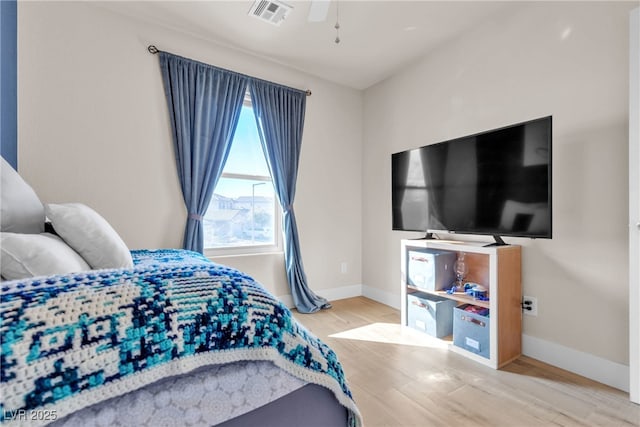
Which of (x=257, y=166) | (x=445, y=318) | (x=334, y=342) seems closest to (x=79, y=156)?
(x=257, y=166)

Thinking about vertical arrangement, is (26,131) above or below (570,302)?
above

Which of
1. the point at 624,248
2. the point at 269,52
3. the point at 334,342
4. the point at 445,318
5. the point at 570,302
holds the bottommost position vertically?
the point at 334,342

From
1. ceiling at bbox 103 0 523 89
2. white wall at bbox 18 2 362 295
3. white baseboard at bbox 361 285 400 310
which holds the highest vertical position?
ceiling at bbox 103 0 523 89

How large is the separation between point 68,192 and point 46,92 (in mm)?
708

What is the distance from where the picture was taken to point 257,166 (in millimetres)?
2943

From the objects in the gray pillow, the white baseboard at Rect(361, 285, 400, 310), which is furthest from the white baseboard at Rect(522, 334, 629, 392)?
the gray pillow

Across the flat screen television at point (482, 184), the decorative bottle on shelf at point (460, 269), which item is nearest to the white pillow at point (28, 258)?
the flat screen television at point (482, 184)

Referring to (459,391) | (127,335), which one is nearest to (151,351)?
(127,335)

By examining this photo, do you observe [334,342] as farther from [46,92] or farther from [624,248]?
[46,92]

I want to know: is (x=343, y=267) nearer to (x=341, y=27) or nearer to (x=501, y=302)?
(x=501, y=302)

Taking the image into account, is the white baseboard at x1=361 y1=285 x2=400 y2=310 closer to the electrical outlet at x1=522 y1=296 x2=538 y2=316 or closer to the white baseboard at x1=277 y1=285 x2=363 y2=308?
the white baseboard at x1=277 y1=285 x2=363 y2=308

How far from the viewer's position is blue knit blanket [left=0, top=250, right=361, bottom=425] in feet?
1.73

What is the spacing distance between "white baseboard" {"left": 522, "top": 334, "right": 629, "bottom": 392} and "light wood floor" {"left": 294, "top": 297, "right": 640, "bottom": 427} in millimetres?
45

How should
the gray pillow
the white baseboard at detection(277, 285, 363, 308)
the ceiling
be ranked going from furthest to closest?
the white baseboard at detection(277, 285, 363, 308), the ceiling, the gray pillow
